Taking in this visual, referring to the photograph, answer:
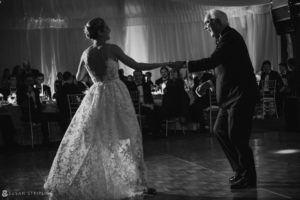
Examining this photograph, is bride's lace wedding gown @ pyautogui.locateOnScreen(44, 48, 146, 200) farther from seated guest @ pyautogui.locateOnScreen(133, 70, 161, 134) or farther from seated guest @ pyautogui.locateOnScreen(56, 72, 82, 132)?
seated guest @ pyautogui.locateOnScreen(133, 70, 161, 134)

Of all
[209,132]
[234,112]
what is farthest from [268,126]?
[234,112]

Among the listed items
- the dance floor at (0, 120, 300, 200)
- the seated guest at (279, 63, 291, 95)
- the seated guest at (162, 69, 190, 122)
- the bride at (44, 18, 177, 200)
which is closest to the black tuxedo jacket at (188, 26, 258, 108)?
the bride at (44, 18, 177, 200)

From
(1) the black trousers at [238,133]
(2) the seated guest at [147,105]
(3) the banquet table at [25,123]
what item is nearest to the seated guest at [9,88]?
(3) the banquet table at [25,123]

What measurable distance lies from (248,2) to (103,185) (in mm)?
9645

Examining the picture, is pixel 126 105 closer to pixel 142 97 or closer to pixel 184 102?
pixel 184 102

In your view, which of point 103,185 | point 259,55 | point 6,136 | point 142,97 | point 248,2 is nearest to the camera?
point 103,185

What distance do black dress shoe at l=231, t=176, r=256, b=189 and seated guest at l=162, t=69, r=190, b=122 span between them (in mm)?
4169

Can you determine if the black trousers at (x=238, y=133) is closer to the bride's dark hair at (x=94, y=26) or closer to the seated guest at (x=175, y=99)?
the bride's dark hair at (x=94, y=26)

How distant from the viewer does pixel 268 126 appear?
987 cm

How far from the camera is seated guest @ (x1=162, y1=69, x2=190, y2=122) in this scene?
894cm

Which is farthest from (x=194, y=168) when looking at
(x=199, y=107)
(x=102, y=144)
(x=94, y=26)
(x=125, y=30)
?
(x=125, y=30)

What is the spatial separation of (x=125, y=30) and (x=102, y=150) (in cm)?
1068

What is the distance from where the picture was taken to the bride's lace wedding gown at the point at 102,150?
4.55 meters

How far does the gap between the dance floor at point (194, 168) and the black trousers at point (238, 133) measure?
0.78ft
